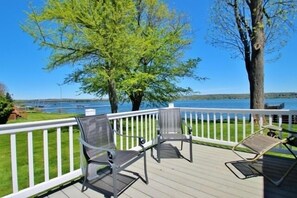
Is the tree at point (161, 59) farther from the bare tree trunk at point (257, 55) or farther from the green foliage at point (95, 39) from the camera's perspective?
the bare tree trunk at point (257, 55)

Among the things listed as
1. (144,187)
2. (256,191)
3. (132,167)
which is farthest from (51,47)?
(256,191)

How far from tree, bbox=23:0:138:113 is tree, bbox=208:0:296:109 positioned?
422cm

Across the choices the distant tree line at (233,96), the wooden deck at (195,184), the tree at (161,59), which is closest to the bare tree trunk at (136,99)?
the tree at (161,59)

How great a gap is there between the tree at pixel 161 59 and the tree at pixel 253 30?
6.18 ft

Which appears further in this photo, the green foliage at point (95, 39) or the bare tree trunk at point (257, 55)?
the bare tree trunk at point (257, 55)

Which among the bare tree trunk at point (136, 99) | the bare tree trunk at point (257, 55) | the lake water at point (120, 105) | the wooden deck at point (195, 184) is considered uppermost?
the bare tree trunk at point (257, 55)

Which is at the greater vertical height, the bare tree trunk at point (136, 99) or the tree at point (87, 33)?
the tree at point (87, 33)

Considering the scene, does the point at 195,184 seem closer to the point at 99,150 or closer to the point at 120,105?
the point at 99,150

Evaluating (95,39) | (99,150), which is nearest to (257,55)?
(95,39)

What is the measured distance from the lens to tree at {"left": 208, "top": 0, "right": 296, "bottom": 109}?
7.60 metres

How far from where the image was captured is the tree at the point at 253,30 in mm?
7598

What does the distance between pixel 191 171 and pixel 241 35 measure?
7.08 metres

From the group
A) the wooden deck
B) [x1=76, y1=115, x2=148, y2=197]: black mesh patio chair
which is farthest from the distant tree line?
[x1=76, y1=115, x2=148, y2=197]: black mesh patio chair

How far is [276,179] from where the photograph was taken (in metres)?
3.06
